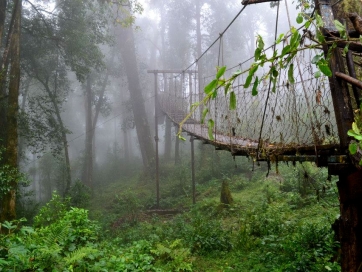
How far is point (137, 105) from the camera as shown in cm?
1287

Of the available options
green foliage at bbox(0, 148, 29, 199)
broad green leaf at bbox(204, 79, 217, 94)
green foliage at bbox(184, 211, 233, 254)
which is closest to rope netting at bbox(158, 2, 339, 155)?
broad green leaf at bbox(204, 79, 217, 94)

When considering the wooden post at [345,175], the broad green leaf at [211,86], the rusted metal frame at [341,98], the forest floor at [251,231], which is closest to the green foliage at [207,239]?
the forest floor at [251,231]

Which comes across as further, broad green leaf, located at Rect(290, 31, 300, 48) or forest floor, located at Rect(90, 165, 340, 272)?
forest floor, located at Rect(90, 165, 340, 272)

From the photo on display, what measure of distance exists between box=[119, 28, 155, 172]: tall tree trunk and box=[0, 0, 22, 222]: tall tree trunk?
6.72 meters

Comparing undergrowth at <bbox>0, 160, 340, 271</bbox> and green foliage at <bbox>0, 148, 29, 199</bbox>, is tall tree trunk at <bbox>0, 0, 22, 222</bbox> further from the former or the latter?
undergrowth at <bbox>0, 160, 340, 271</bbox>

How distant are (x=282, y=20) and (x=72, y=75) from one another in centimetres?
1796

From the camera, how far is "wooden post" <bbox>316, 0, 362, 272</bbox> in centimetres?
137

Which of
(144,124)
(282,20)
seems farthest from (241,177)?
(282,20)

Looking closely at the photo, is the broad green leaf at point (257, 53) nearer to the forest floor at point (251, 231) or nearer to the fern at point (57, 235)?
the forest floor at point (251, 231)

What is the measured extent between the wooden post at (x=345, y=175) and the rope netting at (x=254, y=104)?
0.11m

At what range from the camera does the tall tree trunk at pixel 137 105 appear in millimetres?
12453

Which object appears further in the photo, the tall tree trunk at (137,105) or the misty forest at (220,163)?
the tall tree trunk at (137,105)

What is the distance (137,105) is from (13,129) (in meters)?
7.48

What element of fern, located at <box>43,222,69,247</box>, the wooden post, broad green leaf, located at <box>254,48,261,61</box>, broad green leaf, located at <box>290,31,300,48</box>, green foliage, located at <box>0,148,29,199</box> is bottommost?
fern, located at <box>43,222,69,247</box>
